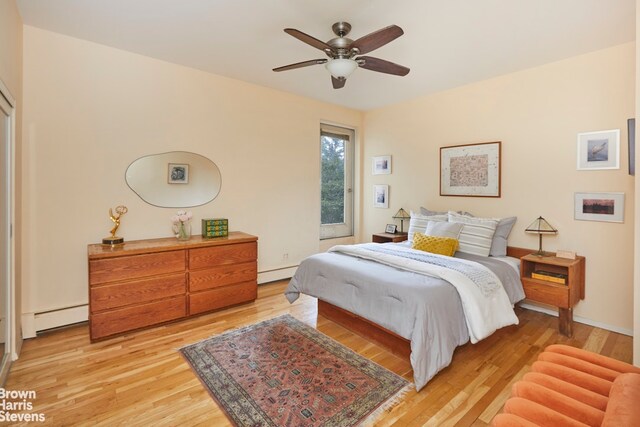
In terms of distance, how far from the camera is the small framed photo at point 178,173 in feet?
11.5

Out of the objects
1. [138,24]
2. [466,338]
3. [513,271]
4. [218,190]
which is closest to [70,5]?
[138,24]

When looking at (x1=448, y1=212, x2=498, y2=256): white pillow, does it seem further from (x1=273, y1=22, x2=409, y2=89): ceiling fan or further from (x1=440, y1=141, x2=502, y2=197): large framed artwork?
(x1=273, y1=22, x2=409, y2=89): ceiling fan

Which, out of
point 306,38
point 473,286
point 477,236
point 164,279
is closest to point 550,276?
point 477,236

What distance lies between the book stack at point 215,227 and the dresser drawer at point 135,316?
0.77m

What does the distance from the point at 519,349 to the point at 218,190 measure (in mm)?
3548

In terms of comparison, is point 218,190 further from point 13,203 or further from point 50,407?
point 50,407

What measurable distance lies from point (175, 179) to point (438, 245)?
307cm

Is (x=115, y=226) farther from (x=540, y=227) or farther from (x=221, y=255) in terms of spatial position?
(x=540, y=227)

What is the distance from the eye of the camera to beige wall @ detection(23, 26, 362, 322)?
277 centimetres

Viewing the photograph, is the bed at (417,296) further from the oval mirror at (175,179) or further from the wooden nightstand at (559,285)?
the oval mirror at (175,179)

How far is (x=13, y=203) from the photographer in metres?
2.39

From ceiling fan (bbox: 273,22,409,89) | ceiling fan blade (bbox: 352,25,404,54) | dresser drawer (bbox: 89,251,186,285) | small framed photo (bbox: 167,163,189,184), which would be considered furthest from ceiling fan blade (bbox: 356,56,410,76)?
dresser drawer (bbox: 89,251,186,285)

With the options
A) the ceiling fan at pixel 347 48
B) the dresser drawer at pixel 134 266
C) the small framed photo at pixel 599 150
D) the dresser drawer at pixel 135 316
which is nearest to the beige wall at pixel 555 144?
the small framed photo at pixel 599 150

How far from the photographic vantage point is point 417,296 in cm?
214
